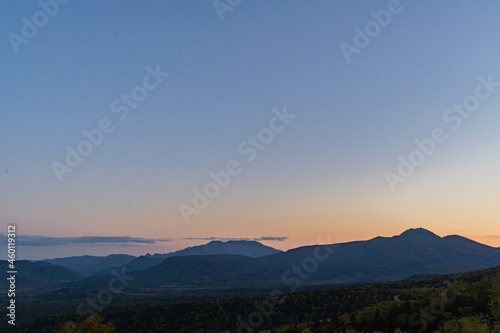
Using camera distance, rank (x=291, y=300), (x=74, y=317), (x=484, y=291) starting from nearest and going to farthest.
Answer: (x=484, y=291)
(x=291, y=300)
(x=74, y=317)

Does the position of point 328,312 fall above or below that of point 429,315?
below

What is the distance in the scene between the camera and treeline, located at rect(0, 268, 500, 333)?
99.2 ft

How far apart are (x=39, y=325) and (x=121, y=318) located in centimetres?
1620

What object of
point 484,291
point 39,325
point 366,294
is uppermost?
point 484,291

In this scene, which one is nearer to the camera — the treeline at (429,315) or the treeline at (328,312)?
the treeline at (429,315)

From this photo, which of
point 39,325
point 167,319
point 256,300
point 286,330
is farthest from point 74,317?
point 286,330

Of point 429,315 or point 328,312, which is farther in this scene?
point 328,312

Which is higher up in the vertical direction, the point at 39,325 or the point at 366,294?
the point at 366,294

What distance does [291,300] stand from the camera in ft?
201

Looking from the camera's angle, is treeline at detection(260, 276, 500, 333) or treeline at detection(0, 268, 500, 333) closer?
treeline at detection(260, 276, 500, 333)

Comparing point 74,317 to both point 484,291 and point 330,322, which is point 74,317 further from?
point 484,291

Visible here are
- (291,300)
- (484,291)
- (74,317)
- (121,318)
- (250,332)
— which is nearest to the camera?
(484,291)

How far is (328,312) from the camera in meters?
52.0

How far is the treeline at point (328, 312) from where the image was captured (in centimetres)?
3025
